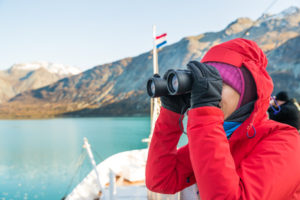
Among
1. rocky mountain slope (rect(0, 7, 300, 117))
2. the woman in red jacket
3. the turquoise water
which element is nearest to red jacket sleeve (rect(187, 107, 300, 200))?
the woman in red jacket

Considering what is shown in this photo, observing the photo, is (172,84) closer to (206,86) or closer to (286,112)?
(206,86)

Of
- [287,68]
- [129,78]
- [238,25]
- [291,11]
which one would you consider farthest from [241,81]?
[238,25]

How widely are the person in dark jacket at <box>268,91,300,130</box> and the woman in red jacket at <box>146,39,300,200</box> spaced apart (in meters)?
1.46

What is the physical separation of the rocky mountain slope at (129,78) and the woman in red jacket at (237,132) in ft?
157

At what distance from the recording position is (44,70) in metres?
152

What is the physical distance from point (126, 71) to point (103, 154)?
79067 mm

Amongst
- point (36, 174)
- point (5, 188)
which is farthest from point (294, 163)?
point (36, 174)

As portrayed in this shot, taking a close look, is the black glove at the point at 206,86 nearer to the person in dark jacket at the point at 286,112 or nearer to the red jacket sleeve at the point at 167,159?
the red jacket sleeve at the point at 167,159

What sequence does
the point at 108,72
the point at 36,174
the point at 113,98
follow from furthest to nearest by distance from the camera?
the point at 108,72, the point at 113,98, the point at 36,174

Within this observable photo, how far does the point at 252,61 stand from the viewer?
57 cm

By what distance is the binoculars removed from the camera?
0.56 m

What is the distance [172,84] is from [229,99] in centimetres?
16

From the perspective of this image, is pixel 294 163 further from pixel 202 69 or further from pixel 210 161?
pixel 202 69

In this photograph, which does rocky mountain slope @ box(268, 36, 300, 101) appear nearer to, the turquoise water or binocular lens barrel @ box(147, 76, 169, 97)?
the turquoise water
